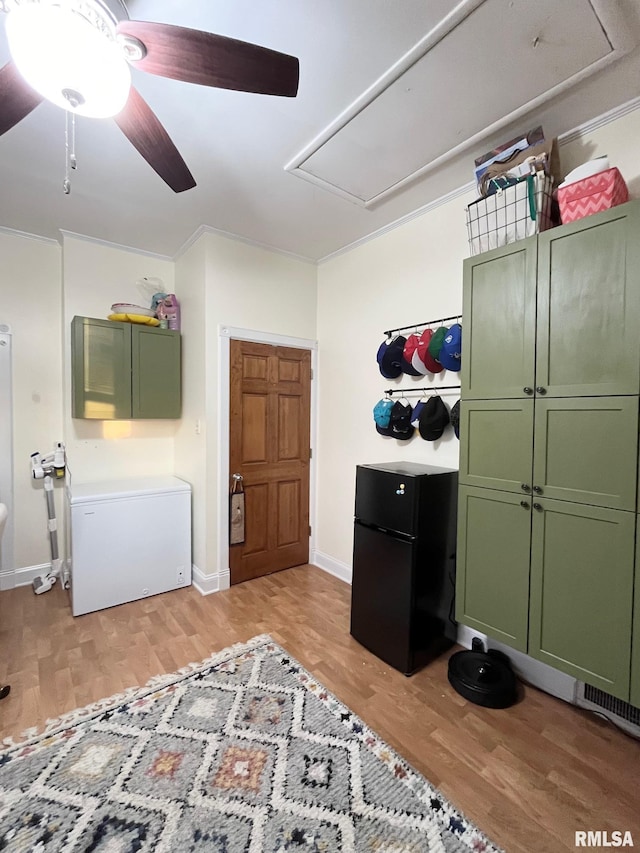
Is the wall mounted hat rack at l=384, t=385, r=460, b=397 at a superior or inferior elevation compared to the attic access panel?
inferior

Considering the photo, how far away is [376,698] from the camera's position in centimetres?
192

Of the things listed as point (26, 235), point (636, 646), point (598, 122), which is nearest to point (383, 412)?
point (636, 646)

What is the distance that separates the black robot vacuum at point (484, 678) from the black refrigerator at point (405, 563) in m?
0.18

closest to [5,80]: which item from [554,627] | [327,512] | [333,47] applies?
[333,47]

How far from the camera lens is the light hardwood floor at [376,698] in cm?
139

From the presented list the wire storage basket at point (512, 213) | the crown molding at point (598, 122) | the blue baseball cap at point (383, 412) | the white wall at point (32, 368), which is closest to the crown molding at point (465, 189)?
the crown molding at point (598, 122)

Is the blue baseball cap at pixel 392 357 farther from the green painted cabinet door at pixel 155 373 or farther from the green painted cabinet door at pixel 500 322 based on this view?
the green painted cabinet door at pixel 155 373

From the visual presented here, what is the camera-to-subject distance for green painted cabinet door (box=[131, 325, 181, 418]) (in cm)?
315

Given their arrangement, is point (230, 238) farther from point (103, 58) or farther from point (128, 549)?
point (128, 549)

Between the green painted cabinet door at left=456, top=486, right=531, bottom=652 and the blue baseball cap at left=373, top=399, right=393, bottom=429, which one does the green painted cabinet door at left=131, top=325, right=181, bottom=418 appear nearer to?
the blue baseball cap at left=373, top=399, right=393, bottom=429

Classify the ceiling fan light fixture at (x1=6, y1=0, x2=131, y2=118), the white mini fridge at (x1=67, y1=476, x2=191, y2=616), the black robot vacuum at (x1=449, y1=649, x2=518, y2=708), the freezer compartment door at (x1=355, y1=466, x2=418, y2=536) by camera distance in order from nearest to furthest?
the ceiling fan light fixture at (x1=6, y1=0, x2=131, y2=118), the black robot vacuum at (x1=449, y1=649, x2=518, y2=708), the freezer compartment door at (x1=355, y1=466, x2=418, y2=536), the white mini fridge at (x1=67, y1=476, x2=191, y2=616)

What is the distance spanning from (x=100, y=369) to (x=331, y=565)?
8.56 ft

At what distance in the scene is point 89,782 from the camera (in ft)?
4.72

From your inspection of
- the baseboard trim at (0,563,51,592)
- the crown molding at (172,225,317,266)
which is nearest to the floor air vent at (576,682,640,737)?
the crown molding at (172,225,317,266)
